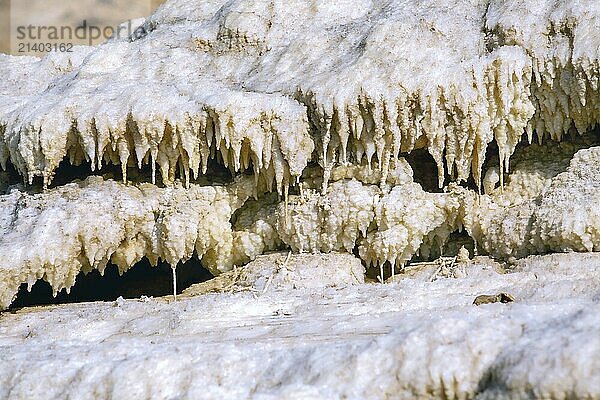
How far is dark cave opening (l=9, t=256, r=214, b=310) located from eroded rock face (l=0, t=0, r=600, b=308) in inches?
61.9

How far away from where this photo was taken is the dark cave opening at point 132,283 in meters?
13.1

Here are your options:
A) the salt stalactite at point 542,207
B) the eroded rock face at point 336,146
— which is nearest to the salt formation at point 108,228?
the eroded rock face at point 336,146

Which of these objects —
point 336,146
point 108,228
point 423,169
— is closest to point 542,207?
point 423,169

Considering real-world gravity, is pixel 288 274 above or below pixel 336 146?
below

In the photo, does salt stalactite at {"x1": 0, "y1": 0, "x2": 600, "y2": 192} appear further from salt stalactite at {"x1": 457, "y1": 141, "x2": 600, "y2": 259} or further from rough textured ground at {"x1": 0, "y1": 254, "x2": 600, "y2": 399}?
rough textured ground at {"x1": 0, "y1": 254, "x2": 600, "y2": 399}

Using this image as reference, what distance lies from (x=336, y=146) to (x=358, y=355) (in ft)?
19.6

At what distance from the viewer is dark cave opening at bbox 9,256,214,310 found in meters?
13.1

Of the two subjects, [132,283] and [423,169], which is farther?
[132,283]

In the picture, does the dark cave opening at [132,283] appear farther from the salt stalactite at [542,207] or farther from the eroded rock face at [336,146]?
the salt stalactite at [542,207]

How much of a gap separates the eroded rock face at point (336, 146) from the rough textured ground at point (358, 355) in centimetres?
289

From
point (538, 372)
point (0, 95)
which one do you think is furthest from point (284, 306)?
point (0, 95)

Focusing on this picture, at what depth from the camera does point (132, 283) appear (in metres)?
13.5

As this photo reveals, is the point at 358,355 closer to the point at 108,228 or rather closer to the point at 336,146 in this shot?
the point at 336,146

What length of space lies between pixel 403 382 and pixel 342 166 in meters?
6.77
